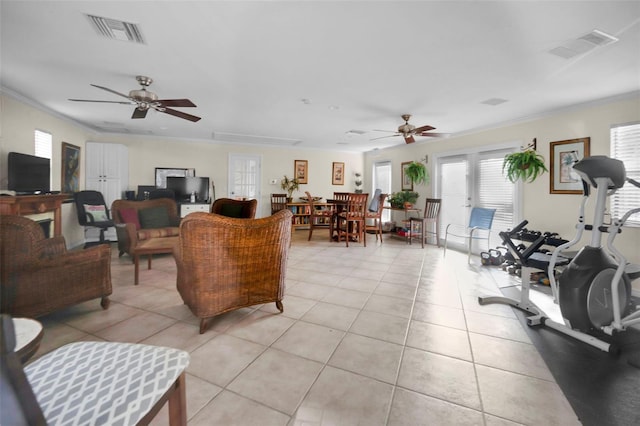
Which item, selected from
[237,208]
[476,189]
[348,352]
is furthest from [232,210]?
[476,189]

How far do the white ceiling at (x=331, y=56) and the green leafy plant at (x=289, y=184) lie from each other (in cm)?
323

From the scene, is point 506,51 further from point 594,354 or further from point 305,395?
point 305,395

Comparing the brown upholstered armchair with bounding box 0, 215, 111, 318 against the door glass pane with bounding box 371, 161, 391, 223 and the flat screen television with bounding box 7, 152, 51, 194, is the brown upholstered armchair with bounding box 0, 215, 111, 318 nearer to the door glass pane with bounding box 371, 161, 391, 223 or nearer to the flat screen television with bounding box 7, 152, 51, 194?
the flat screen television with bounding box 7, 152, 51, 194

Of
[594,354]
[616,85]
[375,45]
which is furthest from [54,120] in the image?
[616,85]

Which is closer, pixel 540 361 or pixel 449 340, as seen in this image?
pixel 540 361

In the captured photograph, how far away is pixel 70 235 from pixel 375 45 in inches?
234

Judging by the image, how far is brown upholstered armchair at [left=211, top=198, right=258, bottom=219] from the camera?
3617 millimetres

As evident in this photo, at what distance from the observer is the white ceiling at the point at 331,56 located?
72.9 inches

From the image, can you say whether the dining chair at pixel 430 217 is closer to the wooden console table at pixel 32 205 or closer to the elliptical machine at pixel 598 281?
the elliptical machine at pixel 598 281

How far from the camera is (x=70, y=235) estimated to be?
4.86 m

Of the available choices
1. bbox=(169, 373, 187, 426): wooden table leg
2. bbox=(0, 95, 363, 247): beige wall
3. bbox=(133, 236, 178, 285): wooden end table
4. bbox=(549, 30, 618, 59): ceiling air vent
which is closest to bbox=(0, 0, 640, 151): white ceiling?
A: bbox=(549, 30, 618, 59): ceiling air vent

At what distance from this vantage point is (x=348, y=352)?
1822mm

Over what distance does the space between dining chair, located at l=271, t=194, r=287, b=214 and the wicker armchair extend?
15.8ft

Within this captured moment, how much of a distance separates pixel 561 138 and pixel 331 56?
11.9 feet
